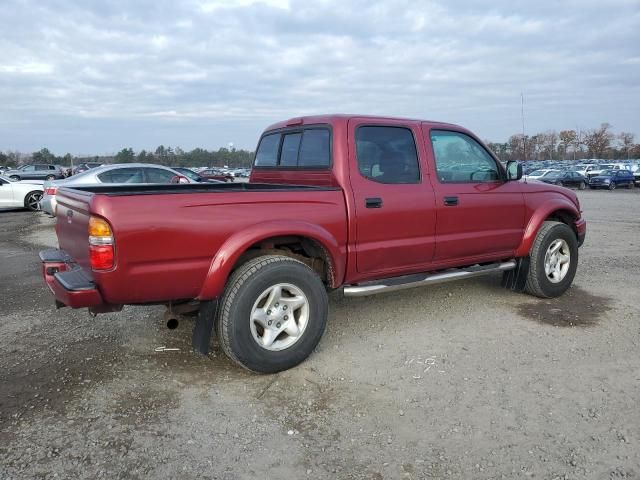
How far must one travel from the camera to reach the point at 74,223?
146 inches

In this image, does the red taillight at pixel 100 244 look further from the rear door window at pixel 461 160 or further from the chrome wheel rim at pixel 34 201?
the chrome wheel rim at pixel 34 201

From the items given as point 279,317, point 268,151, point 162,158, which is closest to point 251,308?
point 279,317

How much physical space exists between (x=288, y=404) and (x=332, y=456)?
661 mm

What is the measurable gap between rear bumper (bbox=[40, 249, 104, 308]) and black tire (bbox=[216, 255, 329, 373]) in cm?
85

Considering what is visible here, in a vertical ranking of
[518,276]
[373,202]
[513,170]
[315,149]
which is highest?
[315,149]

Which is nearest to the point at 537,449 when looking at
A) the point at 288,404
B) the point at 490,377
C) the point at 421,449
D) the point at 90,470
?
the point at 421,449

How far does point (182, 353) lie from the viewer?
14.2ft

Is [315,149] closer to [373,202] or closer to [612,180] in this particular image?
[373,202]

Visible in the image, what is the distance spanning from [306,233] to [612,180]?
34919 millimetres

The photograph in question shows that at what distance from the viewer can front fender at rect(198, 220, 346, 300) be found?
11.8ft

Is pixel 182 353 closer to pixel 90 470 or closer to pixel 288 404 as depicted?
pixel 288 404

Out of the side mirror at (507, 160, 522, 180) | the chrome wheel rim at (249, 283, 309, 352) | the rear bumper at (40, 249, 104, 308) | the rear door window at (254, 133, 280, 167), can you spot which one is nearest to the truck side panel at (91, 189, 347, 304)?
the rear bumper at (40, 249, 104, 308)

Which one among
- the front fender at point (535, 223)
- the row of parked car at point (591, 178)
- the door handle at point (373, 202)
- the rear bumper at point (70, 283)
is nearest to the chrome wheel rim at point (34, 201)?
the rear bumper at point (70, 283)

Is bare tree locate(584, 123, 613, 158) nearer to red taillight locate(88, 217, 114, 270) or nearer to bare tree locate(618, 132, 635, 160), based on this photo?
bare tree locate(618, 132, 635, 160)
